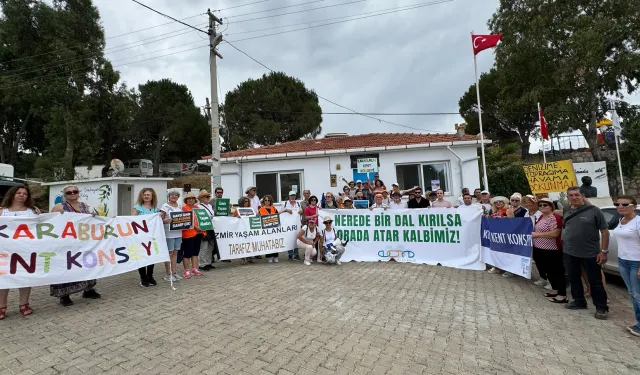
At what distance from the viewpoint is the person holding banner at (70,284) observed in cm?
460

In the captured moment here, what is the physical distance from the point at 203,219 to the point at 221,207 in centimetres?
108

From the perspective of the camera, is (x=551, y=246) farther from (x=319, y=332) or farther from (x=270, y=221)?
(x=270, y=221)

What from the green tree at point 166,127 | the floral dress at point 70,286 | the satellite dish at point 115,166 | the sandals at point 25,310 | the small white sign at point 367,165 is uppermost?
the green tree at point 166,127

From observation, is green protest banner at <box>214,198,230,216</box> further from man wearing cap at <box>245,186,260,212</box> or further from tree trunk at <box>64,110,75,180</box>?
tree trunk at <box>64,110,75,180</box>

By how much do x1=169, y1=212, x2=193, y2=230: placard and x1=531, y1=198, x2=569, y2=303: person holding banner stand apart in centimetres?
601

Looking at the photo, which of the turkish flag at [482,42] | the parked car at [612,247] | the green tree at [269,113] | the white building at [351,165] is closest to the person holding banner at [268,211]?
the white building at [351,165]

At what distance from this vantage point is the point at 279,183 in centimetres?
1325

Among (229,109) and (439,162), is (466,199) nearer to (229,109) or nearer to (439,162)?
(439,162)

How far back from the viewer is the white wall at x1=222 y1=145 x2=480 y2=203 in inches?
464

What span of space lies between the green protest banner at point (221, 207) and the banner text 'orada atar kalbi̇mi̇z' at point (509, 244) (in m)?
5.98

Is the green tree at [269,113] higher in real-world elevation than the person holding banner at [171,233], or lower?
higher

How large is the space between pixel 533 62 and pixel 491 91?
1166 cm

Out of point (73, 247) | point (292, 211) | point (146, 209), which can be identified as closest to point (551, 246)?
point (292, 211)

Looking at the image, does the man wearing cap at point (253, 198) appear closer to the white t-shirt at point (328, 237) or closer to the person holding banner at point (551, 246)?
the white t-shirt at point (328, 237)
